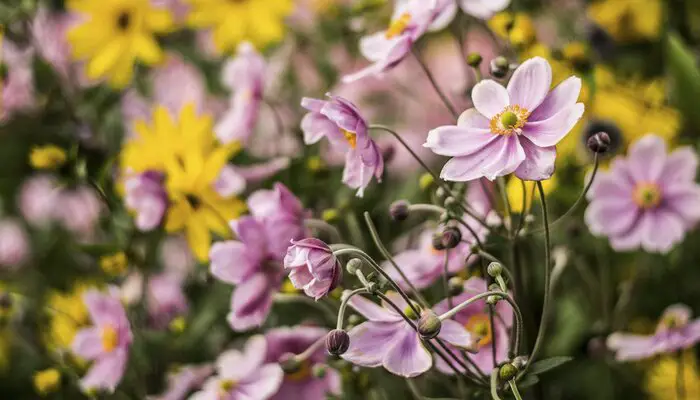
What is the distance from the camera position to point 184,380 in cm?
65

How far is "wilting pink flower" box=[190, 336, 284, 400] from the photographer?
0.59 m

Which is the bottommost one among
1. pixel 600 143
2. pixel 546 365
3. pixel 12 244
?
pixel 12 244

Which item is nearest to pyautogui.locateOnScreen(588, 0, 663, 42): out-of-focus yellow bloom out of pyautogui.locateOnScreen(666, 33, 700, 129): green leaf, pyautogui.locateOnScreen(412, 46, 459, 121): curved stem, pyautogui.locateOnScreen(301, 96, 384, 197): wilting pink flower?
pyautogui.locateOnScreen(666, 33, 700, 129): green leaf

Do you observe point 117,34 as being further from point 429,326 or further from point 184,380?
point 429,326

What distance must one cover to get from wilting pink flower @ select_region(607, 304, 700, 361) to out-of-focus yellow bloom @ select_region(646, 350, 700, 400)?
0.12m

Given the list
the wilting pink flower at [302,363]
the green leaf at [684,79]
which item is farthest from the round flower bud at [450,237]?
the green leaf at [684,79]

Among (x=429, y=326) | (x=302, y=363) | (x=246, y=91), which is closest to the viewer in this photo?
(x=429, y=326)

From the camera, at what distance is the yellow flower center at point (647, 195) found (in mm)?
658

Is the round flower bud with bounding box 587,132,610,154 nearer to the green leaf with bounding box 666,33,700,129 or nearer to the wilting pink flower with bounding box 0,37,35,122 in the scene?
the green leaf with bounding box 666,33,700,129

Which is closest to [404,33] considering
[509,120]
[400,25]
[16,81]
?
[400,25]

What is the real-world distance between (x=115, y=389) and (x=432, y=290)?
0.26 meters

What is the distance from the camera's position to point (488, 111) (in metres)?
0.47

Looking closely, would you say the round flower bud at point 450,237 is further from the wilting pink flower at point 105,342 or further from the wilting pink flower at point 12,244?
the wilting pink flower at point 12,244

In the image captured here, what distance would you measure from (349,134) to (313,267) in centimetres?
11
